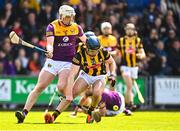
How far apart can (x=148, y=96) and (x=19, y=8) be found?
4.86m

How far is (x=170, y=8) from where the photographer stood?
2684 cm

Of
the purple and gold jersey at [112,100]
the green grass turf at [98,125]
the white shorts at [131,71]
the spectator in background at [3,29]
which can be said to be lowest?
the green grass turf at [98,125]

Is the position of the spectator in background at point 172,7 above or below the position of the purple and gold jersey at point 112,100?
above

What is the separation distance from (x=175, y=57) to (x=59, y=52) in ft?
31.8

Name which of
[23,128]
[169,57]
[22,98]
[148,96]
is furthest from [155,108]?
[23,128]

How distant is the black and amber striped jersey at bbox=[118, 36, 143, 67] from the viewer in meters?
21.2

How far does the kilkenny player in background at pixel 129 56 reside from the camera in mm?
21125

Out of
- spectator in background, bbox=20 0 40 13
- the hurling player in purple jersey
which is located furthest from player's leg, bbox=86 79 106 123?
spectator in background, bbox=20 0 40 13

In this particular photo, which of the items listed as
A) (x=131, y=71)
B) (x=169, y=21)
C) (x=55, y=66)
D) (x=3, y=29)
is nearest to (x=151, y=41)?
(x=169, y=21)

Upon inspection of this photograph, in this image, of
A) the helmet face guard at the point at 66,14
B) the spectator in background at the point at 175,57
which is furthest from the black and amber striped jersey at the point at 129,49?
the helmet face guard at the point at 66,14

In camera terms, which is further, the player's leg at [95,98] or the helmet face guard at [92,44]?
the player's leg at [95,98]

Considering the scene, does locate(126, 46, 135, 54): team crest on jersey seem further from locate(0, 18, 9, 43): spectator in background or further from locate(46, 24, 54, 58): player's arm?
locate(46, 24, 54, 58): player's arm

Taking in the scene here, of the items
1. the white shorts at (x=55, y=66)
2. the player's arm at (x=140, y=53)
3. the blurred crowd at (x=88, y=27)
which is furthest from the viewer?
the blurred crowd at (x=88, y=27)

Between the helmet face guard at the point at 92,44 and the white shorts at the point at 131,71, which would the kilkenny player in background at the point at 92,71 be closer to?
the helmet face guard at the point at 92,44
